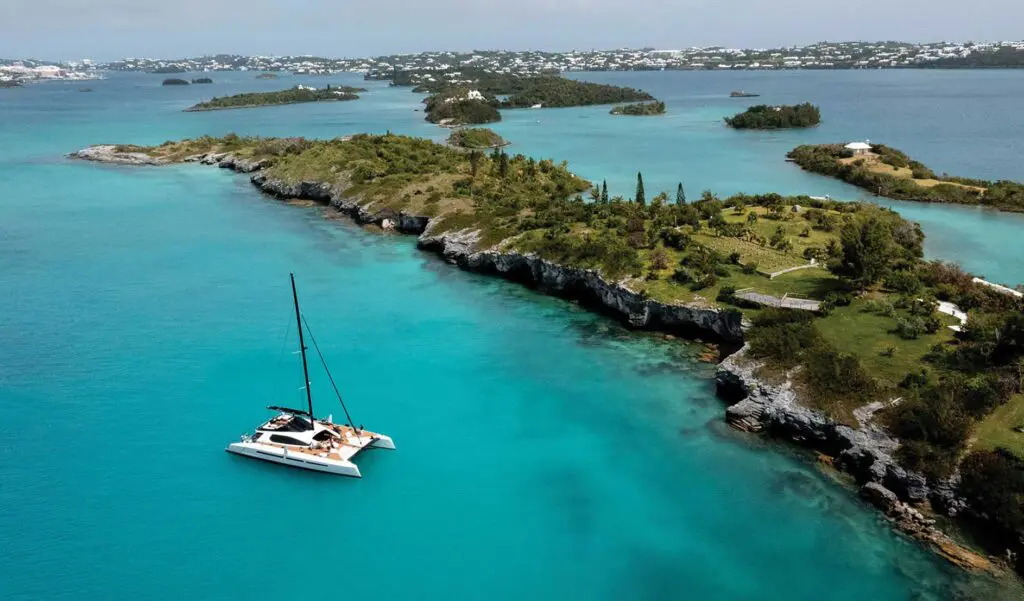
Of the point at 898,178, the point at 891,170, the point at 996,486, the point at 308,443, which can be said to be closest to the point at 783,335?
the point at 996,486

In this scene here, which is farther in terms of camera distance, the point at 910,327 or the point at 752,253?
the point at 752,253

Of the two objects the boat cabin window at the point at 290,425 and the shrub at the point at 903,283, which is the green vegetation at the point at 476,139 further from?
the boat cabin window at the point at 290,425

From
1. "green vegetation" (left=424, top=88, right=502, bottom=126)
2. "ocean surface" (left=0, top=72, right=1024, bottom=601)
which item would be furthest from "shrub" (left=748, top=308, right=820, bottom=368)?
"green vegetation" (left=424, top=88, right=502, bottom=126)

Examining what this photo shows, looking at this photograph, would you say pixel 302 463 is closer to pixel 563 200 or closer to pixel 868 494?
pixel 868 494

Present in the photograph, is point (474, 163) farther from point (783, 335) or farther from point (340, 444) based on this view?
point (340, 444)

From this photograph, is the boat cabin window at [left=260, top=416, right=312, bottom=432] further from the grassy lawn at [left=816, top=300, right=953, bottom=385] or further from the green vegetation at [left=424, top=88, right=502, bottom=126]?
the green vegetation at [left=424, top=88, right=502, bottom=126]

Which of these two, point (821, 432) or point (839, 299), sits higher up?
point (839, 299)

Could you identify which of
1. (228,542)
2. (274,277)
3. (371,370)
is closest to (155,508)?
(228,542)
